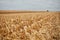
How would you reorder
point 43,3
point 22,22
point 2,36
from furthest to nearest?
point 43,3 → point 22,22 → point 2,36

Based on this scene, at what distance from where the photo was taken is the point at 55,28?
164cm

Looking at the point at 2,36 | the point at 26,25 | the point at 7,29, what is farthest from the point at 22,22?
the point at 2,36

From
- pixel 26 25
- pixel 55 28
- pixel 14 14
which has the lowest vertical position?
pixel 55 28

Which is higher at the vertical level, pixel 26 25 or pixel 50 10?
pixel 50 10

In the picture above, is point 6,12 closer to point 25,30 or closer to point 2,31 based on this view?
point 2,31

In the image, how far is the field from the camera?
1.42m

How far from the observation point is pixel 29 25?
1.51 meters

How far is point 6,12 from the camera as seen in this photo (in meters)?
1.44

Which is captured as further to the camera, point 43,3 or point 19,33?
point 43,3

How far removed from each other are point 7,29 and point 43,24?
557 mm

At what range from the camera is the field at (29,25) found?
4.67 feet

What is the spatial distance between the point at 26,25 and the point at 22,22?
0.24 feet

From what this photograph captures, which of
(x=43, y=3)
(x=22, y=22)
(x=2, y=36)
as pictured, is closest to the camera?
(x=2, y=36)

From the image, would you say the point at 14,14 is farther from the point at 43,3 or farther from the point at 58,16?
the point at 58,16
